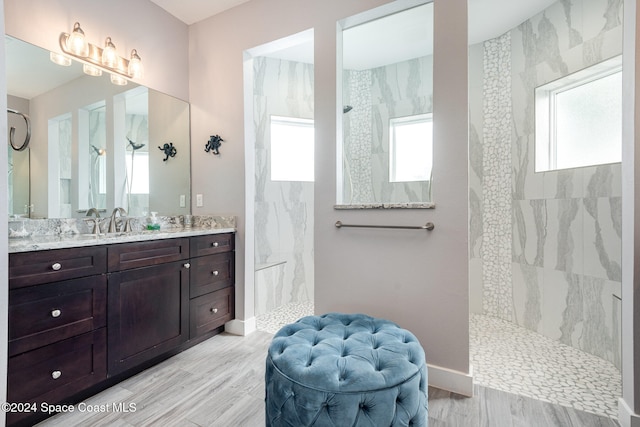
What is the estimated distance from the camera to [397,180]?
2729 millimetres

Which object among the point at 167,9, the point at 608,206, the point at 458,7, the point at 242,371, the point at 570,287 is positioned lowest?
the point at 242,371

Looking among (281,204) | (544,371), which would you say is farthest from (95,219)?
(544,371)

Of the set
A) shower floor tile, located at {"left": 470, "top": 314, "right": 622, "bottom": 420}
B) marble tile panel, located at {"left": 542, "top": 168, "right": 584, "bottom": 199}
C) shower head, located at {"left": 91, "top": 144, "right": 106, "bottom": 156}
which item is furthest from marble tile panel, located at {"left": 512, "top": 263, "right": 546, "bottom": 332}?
shower head, located at {"left": 91, "top": 144, "right": 106, "bottom": 156}

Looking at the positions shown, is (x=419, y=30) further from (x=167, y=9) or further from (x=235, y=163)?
(x=167, y=9)

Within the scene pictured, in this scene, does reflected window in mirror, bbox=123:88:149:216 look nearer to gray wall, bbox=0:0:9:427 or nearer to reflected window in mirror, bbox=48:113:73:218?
reflected window in mirror, bbox=48:113:73:218

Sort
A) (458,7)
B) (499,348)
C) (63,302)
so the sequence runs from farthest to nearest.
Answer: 1. (499,348)
2. (458,7)
3. (63,302)

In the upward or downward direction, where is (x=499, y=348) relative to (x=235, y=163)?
downward

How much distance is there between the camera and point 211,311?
246 centimetres

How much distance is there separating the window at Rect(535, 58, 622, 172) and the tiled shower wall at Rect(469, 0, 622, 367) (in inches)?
3.2

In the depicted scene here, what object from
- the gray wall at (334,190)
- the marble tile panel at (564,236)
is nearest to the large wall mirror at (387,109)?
the gray wall at (334,190)

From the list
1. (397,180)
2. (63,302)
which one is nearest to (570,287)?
(397,180)

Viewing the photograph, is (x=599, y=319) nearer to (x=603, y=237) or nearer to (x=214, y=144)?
(x=603, y=237)

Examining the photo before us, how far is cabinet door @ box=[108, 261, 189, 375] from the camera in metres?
1.80

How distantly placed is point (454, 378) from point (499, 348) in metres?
0.82
